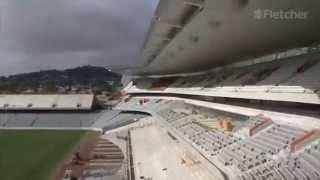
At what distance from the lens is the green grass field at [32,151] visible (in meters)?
19.7

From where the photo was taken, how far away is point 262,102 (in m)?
17.6

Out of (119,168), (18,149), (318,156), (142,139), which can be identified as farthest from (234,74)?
(318,156)

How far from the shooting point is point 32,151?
26828 mm

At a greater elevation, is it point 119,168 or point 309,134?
point 309,134

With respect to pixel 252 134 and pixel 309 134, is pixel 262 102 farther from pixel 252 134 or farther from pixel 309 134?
pixel 309 134

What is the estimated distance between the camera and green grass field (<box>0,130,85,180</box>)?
64.5ft

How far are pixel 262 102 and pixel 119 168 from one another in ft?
17.8
